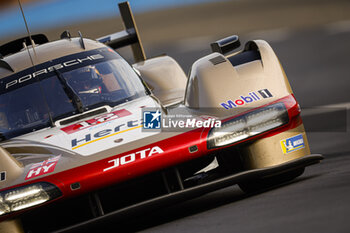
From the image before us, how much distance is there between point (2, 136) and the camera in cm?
666

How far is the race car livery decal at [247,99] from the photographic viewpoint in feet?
19.1

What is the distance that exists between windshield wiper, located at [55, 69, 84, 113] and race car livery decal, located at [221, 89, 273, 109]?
4.80 ft

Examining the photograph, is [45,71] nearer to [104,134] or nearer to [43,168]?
[104,134]

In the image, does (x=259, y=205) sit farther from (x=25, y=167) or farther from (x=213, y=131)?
(x=25, y=167)

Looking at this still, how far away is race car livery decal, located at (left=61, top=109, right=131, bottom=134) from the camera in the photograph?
6094 millimetres

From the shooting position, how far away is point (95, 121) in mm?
Result: 6191

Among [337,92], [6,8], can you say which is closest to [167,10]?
[6,8]

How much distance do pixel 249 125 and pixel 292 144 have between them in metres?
0.45

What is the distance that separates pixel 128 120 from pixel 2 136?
138cm

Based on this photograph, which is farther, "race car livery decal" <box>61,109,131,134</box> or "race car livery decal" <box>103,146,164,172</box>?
"race car livery decal" <box>61,109,131,134</box>

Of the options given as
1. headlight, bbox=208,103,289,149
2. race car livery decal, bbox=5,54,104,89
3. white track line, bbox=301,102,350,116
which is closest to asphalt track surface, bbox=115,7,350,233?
white track line, bbox=301,102,350,116

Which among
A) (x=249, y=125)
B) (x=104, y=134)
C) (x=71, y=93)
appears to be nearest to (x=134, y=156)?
(x=104, y=134)

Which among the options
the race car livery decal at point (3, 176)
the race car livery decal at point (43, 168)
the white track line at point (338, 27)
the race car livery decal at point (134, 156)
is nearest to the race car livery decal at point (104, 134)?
the race car livery decal at point (43, 168)

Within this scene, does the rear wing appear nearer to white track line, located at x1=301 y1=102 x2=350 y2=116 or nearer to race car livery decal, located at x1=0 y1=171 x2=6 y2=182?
white track line, located at x1=301 y1=102 x2=350 y2=116
